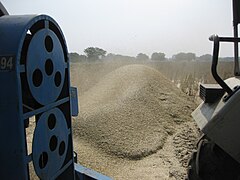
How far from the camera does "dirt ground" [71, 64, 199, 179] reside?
4051 mm

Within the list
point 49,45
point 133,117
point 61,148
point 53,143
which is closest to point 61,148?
point 61,148

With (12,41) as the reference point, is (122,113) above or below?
below

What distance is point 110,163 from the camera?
13.7 feet

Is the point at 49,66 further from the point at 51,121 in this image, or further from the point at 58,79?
the point at 51,121

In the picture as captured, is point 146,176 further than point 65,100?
Yes

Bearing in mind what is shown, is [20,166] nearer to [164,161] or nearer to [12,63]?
[12,63]

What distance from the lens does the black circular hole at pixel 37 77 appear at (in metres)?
1.40

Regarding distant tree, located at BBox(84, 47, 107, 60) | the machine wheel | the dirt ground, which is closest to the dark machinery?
the machine wheel

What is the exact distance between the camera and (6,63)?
1198 mm

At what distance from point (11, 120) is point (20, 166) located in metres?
Result: 0.21

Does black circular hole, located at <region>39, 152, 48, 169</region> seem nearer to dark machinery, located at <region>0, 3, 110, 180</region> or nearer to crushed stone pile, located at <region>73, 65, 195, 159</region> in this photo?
dark machinery, located at <region>0, 3, 110, 180</region>

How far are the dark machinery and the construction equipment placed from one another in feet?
2.85

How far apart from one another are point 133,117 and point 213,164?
3879 millimetres

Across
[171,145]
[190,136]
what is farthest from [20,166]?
[190,136]
